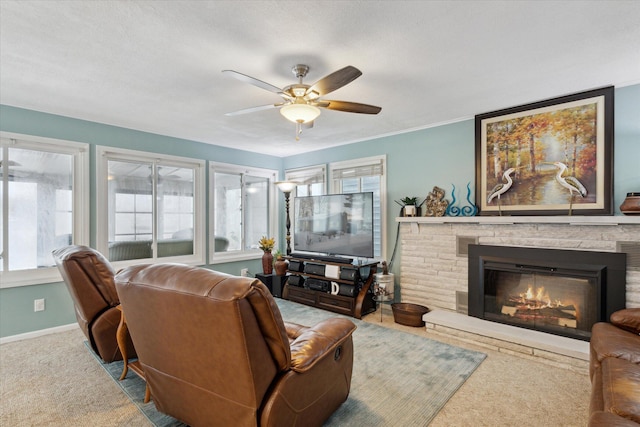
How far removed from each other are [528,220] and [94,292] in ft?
12.5

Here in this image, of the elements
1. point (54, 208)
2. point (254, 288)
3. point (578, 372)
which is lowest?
point (578, 372)

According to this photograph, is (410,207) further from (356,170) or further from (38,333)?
(38,333)

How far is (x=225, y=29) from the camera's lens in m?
1.95

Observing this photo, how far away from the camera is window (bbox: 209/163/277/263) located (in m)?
5.01

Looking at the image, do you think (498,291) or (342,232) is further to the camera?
(342,232)

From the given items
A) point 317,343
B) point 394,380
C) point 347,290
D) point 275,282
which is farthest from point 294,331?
point 275,282

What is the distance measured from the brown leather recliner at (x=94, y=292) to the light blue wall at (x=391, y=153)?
4.92 ft

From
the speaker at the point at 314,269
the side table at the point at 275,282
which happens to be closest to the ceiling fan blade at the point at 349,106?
the speaker at the point at 314,269

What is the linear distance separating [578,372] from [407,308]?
5.47 feet

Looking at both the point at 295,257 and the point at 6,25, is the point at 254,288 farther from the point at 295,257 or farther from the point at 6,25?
the point at 295,257

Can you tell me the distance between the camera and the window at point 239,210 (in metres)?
5.01

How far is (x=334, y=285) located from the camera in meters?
4.16

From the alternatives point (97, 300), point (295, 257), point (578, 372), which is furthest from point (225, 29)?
point (578, 372)

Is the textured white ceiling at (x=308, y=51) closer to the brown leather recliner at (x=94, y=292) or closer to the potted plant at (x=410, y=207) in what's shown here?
the potted plant at (x=410, y=207)
